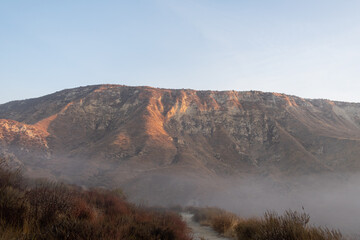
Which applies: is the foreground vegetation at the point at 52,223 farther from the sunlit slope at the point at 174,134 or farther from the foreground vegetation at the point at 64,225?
the sunlit slope at the point at 174,134

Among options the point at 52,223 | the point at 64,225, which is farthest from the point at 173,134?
the point at 64,225

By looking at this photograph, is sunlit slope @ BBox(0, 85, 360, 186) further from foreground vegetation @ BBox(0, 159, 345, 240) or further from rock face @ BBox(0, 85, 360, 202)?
foreground vegetation @ BBox(0, 159, 345, 240)

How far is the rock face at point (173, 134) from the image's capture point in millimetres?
54844

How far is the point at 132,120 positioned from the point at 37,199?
69.1 meters

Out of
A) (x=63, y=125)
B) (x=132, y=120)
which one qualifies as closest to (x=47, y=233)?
(x=132, y=120)

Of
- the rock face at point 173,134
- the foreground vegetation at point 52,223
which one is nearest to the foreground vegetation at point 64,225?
the foreground vegetation at point 52,223

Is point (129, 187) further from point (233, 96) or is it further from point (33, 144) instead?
point (233, 96)

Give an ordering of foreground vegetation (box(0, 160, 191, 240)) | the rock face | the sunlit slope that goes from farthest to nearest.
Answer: the sunlit slope → the rock face → foreground vegetation (box(0, 160, 191, 240))

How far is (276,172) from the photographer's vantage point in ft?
200

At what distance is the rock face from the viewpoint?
54.8 metres

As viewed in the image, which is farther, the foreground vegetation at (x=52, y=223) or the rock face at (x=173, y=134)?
the rock face at (x=173, y=134)

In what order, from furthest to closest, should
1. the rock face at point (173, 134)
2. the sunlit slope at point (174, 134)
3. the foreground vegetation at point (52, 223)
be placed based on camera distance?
the sunlit slope at point (174, 134)
the rock face at point (173, 134)
the foreground vegetation at point (52, 223)

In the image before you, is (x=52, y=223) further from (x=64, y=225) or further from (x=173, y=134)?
(x=173, y=134)

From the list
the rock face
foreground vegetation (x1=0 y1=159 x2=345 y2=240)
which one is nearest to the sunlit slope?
the rock face
